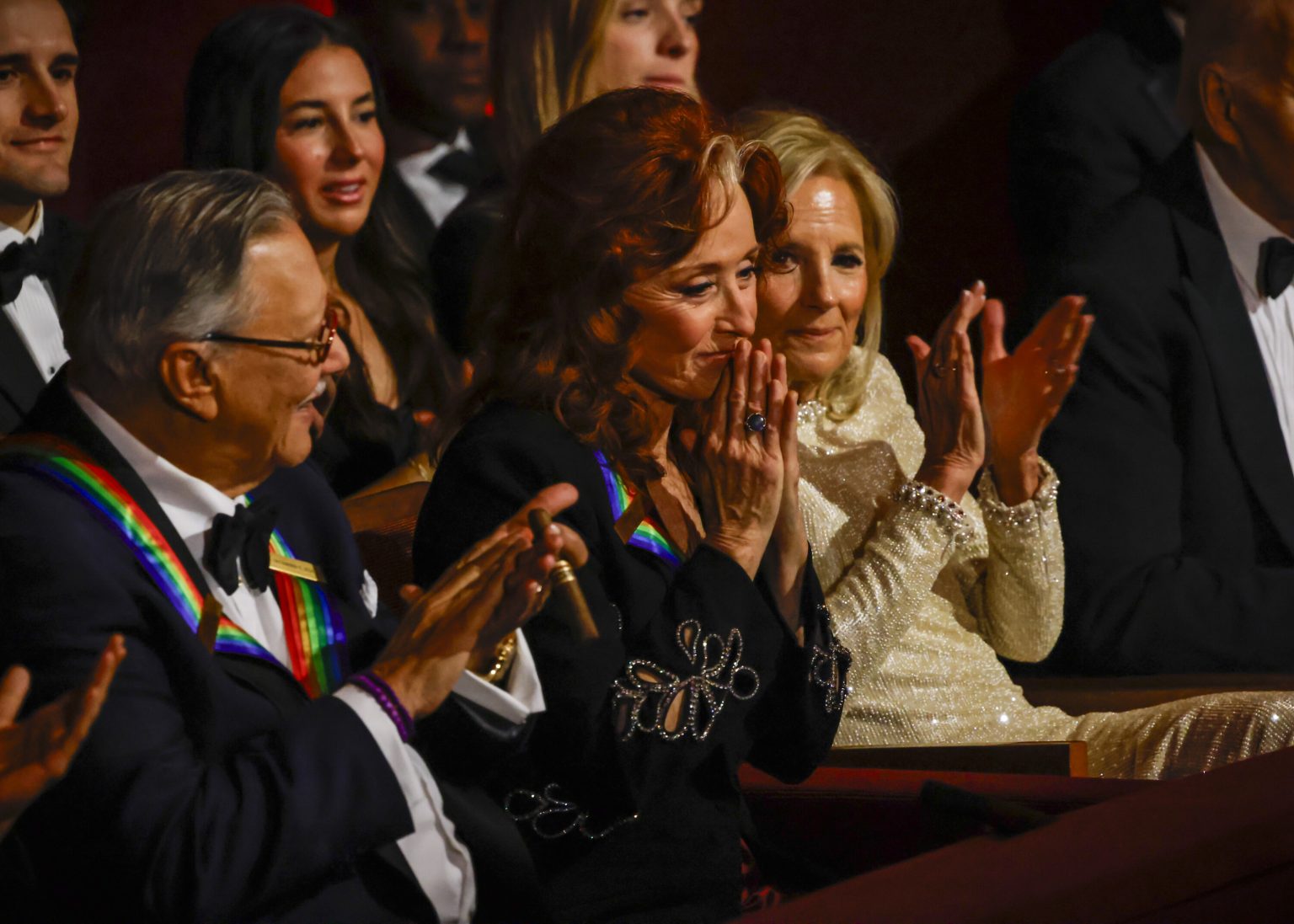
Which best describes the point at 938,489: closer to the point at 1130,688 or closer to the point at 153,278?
the point at 1130,688

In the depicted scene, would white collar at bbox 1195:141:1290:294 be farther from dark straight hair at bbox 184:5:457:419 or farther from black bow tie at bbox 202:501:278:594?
black bow tie at bbox 202:501:278:594

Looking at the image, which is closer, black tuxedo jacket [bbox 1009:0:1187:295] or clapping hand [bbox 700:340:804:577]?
clapping hand [bbox 700:340:804:577]

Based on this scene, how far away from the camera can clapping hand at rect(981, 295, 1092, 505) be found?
2.55 metres

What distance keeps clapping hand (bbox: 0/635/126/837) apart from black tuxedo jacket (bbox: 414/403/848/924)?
542 mm

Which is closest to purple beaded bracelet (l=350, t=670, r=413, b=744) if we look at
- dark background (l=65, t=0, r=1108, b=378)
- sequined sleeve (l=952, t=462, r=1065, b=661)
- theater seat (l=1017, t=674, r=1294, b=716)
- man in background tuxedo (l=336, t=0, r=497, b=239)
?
sequined sleeve (l=952, t=462, r=1065, b=661)

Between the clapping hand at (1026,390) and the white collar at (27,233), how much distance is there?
1343 mm

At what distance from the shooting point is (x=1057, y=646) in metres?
3.15

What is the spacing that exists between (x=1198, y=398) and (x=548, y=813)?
1.86 m

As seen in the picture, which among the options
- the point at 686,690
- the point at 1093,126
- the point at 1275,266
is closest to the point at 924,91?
the point at 1093,126

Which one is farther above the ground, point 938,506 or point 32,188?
point 32,188

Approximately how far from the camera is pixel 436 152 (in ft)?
9.27

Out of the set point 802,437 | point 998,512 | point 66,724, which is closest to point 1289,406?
point 998,512

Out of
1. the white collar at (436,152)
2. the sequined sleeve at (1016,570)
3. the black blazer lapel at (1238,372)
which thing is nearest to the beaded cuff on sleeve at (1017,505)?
the sequined sleeve at (1016,570)

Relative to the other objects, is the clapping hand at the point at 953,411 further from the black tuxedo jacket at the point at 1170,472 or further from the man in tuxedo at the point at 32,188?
the man in tuxedo at the point at 32,188
